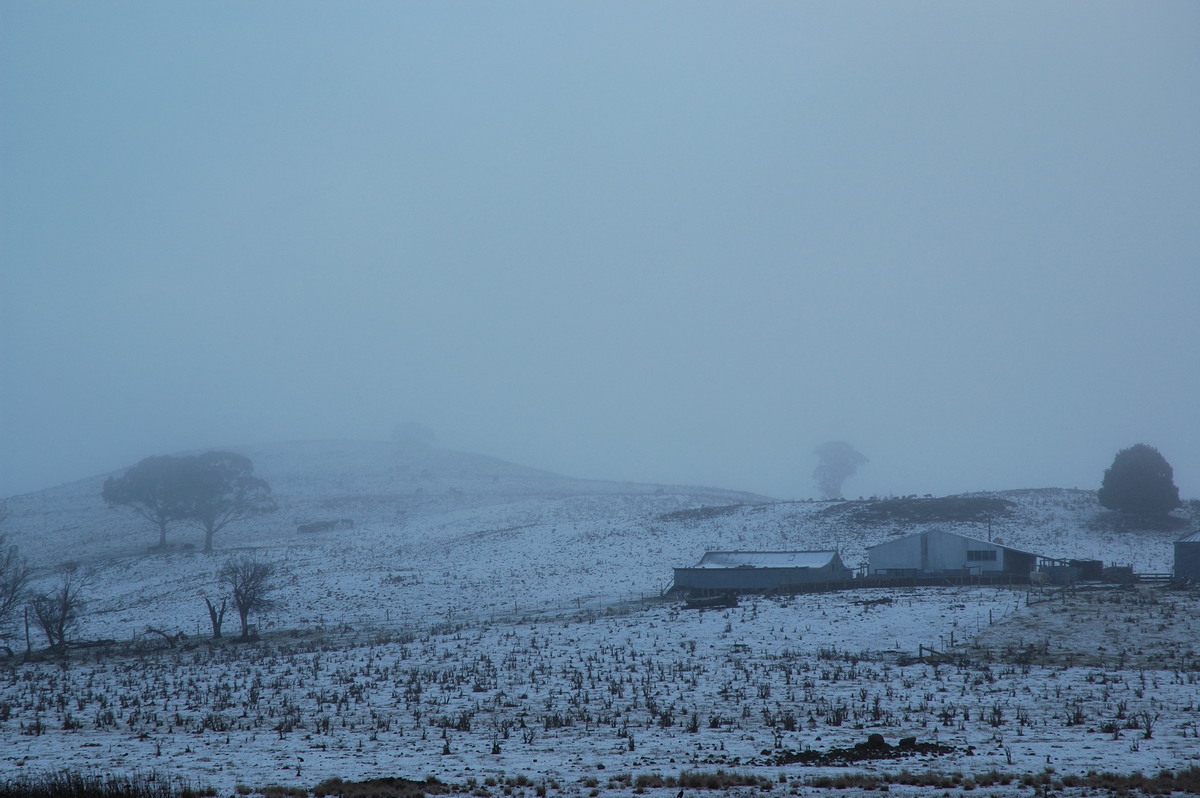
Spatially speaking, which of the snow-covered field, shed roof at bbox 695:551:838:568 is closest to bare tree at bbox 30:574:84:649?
the snow-covered field

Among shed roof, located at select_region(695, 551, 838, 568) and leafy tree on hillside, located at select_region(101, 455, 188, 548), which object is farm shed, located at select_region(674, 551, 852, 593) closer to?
shed roof, located at select_region(695, 551, 838, 568)

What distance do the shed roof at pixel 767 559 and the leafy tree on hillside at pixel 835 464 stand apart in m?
72.6

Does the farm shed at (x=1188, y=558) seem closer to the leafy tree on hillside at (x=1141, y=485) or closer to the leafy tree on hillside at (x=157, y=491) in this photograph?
the leafy tree on hillside at (x=1141, y=485)

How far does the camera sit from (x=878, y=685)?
30062 millimetres

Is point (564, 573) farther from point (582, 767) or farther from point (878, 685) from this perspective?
point (582, 767)

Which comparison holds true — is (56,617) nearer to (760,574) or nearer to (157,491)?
(157,491)

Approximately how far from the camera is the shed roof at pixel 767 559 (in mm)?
59062

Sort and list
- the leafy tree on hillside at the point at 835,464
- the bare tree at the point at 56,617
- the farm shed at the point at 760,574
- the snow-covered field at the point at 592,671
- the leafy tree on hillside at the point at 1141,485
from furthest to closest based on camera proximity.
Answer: the leafy tree on hillside at the point at 835,464, the leafy tree on hillside at the point at 1141,485, the farm shed at the point at 760,574, the bare tree at the point at 56,617, the snow-covered field at the point at 592,671

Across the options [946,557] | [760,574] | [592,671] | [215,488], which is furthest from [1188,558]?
[215,488]

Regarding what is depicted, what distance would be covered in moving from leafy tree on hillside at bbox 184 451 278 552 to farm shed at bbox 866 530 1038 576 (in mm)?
59210

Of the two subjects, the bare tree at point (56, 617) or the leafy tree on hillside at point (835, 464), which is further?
the leafy tree on hillside at point (835, 464)

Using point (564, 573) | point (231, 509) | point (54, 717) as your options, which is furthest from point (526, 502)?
point (54, 717)

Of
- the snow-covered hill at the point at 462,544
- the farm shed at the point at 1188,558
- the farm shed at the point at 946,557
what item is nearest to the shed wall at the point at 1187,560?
the farm shed at the point at 1188,558

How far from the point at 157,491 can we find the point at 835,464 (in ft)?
297
